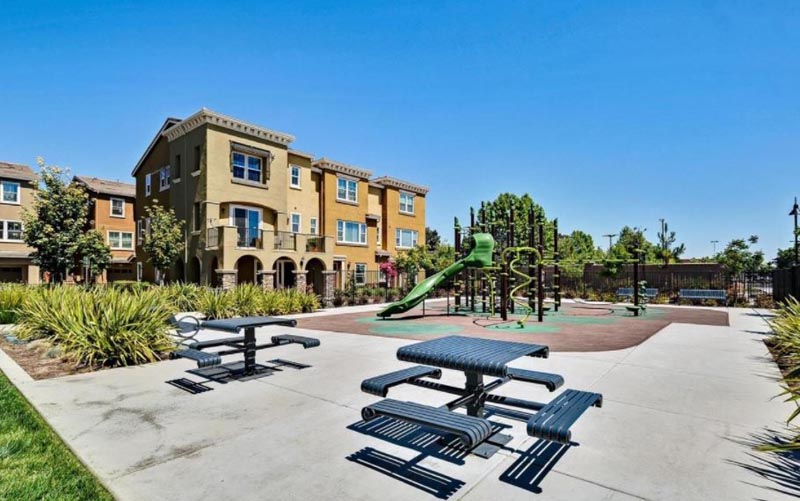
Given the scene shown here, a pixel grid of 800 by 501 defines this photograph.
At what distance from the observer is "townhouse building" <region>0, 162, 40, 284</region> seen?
32250 mm

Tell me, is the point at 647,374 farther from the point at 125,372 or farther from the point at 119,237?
the point at 119,237

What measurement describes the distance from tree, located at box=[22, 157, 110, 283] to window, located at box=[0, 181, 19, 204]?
13.5 m

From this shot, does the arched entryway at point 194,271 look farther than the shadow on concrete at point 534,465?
Yes

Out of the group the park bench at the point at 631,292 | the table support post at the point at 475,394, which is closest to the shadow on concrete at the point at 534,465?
the table support post at the point at 475,394

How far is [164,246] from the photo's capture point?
23328 mm

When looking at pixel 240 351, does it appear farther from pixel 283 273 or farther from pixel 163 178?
pixel 163 178

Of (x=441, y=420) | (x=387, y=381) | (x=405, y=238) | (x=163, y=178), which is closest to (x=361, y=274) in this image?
(x=405, y=238)

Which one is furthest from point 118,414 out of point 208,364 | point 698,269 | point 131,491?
point 698,269

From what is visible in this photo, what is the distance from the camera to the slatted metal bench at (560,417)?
3450 mm

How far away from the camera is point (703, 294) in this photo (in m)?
24.3

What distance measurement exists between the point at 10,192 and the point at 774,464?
4520 cm

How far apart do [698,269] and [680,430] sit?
26.6 metres

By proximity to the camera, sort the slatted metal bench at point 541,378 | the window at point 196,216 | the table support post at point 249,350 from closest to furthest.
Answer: the slatted metal bench at point 541,378, the table support post at point 249,350, the window at point 196,216

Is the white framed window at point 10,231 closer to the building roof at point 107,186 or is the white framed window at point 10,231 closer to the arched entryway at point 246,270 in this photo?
the building roof at point 107,186
